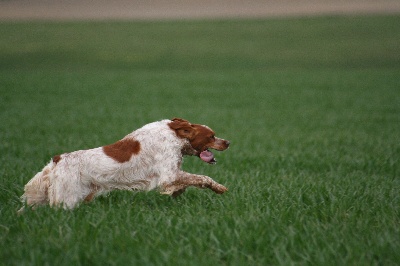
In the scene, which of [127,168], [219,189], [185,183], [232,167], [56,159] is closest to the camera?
[56,159]

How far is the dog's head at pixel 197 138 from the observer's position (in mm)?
4848

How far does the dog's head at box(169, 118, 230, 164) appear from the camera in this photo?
4.85 m

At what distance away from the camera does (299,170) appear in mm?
7656

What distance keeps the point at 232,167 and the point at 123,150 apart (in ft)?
11.8

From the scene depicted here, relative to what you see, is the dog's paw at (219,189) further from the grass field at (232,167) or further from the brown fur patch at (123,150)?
the brown fur patch at (123,150)

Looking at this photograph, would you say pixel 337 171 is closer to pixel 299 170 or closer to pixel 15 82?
pixel 299 170

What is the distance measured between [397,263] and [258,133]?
9.15 meters

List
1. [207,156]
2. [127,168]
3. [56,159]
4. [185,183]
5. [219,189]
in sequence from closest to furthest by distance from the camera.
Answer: [56,159] → [127,168] → [185,183] → [219,189] → [207,156]

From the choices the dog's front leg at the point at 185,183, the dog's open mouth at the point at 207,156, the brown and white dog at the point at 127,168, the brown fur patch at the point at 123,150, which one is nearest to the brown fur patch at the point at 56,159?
the brown and white dog at the point at 127,168

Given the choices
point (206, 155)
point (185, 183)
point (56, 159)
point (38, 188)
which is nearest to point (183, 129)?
Answer: point (206, 155)

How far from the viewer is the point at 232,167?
799 centimetres

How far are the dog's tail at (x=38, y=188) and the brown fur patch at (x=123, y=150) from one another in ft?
1.76

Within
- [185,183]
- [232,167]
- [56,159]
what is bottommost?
[232,167]

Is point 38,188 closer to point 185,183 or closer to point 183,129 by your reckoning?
point 185,183
